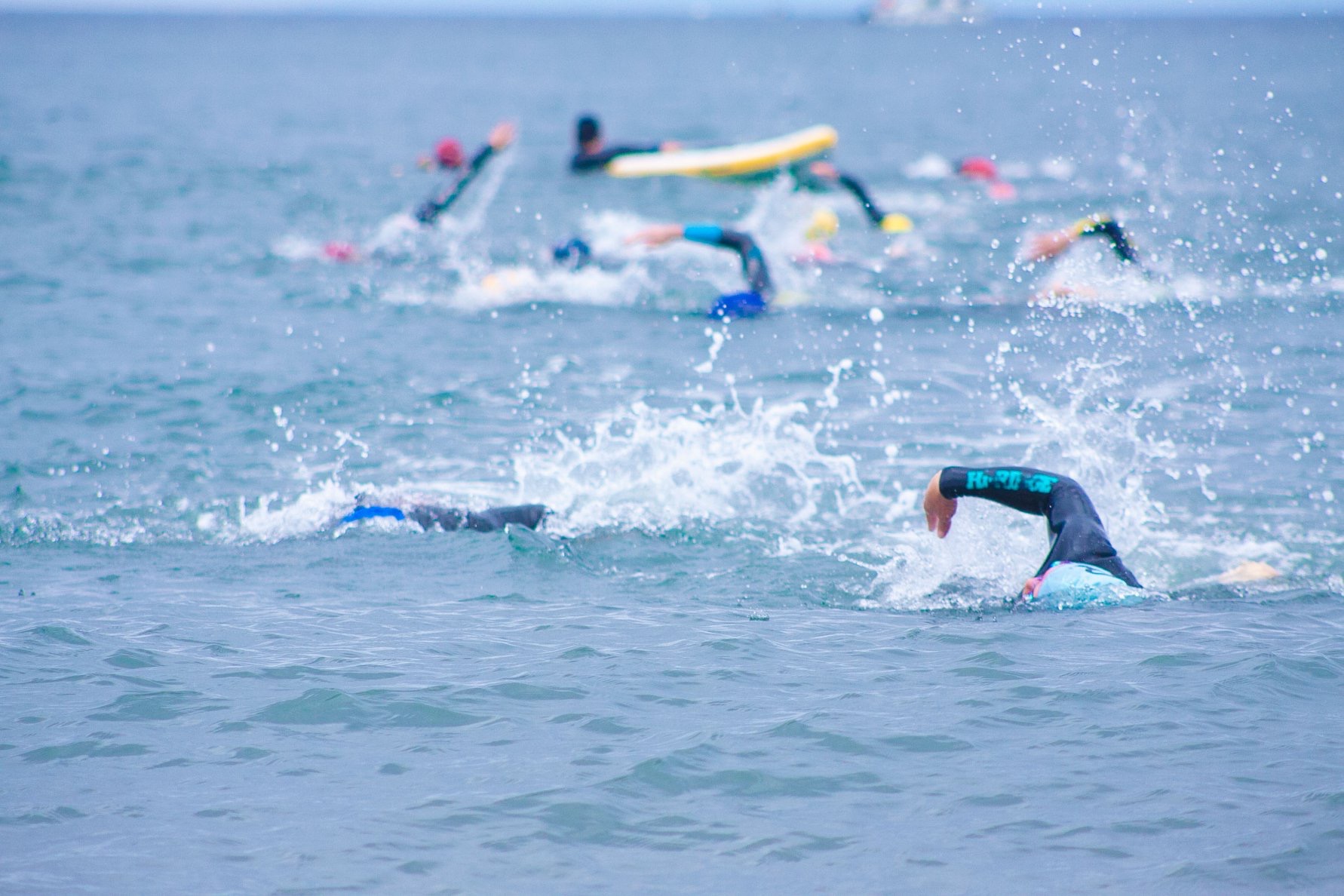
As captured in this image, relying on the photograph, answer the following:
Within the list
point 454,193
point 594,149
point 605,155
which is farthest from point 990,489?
point 594,149

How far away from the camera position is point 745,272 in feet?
46.5

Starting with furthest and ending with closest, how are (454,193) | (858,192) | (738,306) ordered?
(454,193) < (858,192) < (738,306)

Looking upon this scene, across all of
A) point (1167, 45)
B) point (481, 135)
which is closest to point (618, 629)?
point (481, 135)

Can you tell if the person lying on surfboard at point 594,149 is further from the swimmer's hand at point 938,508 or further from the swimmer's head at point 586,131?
the swimmer's hand at point 938,508

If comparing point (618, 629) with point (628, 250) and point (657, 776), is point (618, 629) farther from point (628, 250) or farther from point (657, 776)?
point (628, 250)

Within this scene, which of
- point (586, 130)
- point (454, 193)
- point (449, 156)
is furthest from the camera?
point (449, 156)

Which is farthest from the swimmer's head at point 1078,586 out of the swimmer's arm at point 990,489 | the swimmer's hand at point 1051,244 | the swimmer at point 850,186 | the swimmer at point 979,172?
the swimmer at point 979,172

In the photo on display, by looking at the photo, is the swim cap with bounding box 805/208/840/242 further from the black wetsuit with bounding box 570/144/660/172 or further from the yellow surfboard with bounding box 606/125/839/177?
the black wetsuit with bounding box 570/144/660/172

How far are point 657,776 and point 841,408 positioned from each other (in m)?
6.52

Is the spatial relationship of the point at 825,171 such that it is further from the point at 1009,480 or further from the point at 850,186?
the point at 1009,480

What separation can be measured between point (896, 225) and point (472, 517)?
13.6 meters

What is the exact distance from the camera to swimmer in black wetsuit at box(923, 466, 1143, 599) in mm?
6406

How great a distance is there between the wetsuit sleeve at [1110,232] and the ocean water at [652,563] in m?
0.48

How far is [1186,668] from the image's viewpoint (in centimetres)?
596
